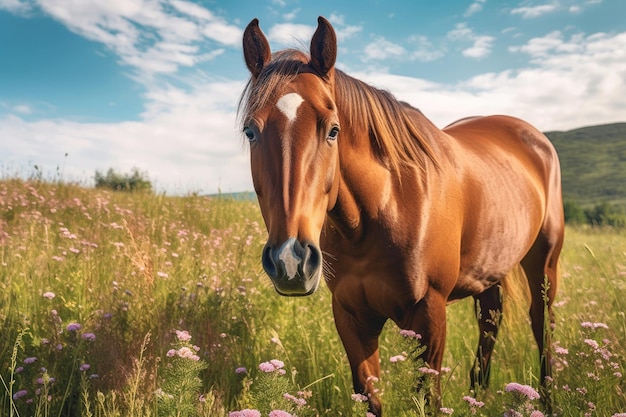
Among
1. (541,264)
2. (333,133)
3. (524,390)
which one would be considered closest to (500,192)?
(541,264)

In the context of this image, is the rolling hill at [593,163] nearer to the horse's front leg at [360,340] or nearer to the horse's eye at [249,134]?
the horse's front leg at [360,340]

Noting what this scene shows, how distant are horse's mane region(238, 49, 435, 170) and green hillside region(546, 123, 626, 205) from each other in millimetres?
108032

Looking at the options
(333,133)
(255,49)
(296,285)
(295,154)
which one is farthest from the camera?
(255,49)

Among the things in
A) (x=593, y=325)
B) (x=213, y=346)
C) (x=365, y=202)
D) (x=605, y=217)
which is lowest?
(x=605, y=217)

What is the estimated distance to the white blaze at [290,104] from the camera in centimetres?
185

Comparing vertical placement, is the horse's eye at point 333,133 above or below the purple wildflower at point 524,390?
above

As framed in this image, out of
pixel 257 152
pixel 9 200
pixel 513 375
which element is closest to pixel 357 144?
pixel 257 152

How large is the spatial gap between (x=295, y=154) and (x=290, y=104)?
0.22m

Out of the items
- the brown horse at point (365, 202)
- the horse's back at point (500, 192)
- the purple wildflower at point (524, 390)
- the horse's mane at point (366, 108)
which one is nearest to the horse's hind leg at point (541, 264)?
the horse's back at point (500, 192)

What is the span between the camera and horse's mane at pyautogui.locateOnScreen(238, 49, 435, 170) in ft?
6.58

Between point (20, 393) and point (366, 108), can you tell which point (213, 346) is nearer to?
point (20, 393)

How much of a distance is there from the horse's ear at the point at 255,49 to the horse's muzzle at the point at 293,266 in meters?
1.00

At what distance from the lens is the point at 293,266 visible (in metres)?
1.60

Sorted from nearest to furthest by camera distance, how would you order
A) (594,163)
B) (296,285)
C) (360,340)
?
(296,285) → (360,340) → (594,163)
